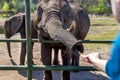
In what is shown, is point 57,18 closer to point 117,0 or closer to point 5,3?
point 117,0

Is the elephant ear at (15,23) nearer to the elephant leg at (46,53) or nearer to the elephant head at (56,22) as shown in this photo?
the elephant leg at (46,53)

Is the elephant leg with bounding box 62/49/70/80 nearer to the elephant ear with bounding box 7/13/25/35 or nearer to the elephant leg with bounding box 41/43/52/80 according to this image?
the elephant leg with bounding box 41/43/52/80

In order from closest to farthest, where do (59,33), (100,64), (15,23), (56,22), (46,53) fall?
(100,64) < (59,33) < (56,22) < (46,53) < (15,23)

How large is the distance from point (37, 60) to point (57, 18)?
3.79 meters

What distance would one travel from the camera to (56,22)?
10.1 feet

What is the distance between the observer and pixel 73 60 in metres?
5.96

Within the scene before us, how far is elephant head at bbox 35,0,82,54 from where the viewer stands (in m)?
2.69

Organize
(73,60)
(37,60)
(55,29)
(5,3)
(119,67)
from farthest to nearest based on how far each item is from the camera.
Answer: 1. (5,3)
2. (37,60)
3. (73,60)
4. (55,29)
5. (119,67)

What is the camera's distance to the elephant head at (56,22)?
8.83ft

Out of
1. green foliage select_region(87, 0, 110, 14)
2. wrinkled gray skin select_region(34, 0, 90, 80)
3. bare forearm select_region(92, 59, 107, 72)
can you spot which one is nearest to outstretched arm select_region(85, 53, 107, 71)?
bare forearm select_region(92, 59, 107, 72)

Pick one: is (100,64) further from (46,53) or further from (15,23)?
(15,23)

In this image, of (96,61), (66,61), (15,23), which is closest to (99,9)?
(15,23)

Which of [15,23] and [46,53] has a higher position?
[15,23]

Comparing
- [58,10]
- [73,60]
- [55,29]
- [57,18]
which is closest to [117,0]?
[55,29]
